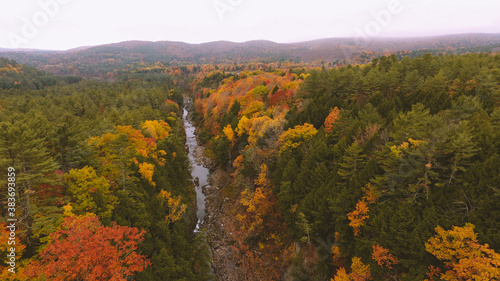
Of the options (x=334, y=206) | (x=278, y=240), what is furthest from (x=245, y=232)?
(x=334, y=206)

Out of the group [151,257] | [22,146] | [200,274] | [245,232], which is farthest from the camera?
[245,232]

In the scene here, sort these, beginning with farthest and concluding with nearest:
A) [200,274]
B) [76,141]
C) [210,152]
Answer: [210,152] < [200,274] < [76,141]

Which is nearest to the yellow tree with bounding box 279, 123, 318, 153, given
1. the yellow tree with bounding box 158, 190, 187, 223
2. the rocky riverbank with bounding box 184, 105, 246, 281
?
the rocky riverbank with bounding box 184, 105, 246, 281

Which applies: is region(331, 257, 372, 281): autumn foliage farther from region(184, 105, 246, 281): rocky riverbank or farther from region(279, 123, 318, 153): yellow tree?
region(279, 123, 318, 153): yellow tree

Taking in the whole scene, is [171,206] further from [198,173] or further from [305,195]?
[198,173]

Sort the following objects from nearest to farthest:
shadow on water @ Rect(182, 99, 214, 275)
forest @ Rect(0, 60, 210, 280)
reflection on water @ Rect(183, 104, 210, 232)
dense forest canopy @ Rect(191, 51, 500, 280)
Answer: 1. forest @ Rect(0, 60, 210, 280)
2. dense forest canopy @ Rect(191, 51, 500, 280)
3. shadow on water @ Rect(182, 99, 214, 275)
4. reflection on water @ Rect(183, 104, 210, 232)

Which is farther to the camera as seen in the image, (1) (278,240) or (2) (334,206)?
(1) (278,240)

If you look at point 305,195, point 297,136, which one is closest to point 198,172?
point 297,136

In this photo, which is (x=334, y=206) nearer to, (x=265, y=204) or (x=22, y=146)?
(x=265, y=204)
